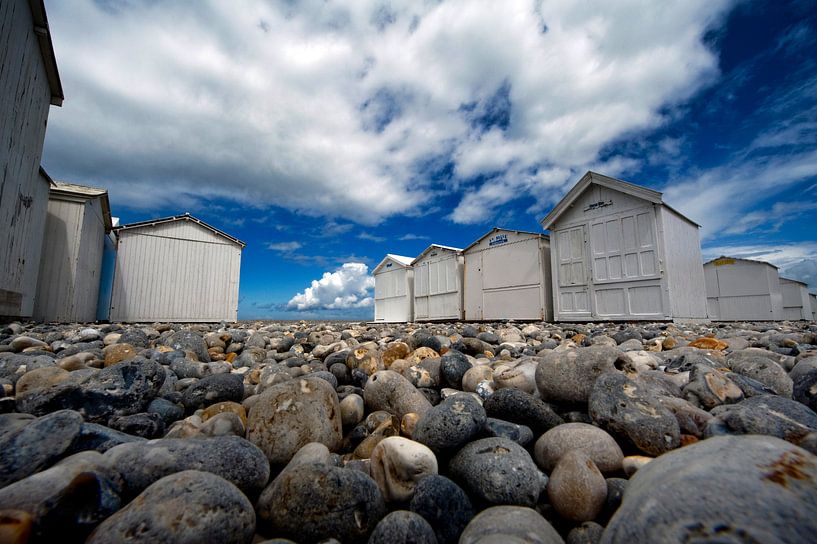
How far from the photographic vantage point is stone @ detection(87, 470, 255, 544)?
3.14ft

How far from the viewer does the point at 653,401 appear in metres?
1.70

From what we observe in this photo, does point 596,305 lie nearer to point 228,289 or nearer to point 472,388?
point 472,388

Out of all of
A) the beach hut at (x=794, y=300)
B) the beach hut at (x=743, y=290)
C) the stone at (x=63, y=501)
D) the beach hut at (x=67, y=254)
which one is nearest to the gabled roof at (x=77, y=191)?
the beach hut at (x=67, y=254)

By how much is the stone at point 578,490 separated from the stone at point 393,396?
95cm

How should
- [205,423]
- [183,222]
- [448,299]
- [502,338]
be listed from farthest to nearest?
[448,299] < [183,222] < [502,338] < [205,423]

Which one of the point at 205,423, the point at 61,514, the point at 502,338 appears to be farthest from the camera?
the point at 502,338

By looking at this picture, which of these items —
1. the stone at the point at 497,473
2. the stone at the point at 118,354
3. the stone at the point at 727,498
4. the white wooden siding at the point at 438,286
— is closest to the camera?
the stone at the point at 727,498

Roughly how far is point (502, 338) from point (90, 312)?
13519 millimetres

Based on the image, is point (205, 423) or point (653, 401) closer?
point (653, 401)

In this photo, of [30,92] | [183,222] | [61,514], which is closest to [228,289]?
[183,222]

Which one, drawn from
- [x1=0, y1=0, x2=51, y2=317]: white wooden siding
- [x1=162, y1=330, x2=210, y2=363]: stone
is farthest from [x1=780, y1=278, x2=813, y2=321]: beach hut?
[x1=0, y1=0, x2=51, y2=317]: white wooden siding

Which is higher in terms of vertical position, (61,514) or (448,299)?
(448,299)

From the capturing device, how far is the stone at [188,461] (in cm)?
130

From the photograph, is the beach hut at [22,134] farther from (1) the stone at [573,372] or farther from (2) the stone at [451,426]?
(1) the stone at [573,372]
